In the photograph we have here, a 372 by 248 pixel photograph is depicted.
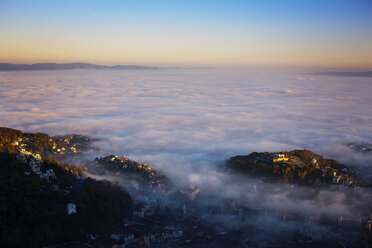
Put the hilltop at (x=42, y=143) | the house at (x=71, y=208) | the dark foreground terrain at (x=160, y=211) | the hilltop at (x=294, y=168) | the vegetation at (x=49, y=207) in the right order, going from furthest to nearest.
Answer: the hilltop at (x=42, y=143), the hilltop at (x=294, y=168), the house at (x=71, y=208), the dark foreground terrain at (x=160, y=211), the vegetation at (x=49, y=207)

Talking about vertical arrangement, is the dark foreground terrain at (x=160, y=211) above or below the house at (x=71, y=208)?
below

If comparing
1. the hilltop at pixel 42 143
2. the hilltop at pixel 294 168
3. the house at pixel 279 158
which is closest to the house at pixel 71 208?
the hilltop at pixel 42 143

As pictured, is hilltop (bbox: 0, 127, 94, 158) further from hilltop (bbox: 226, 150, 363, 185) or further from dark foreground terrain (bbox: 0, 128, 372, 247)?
hilltop (bbox: 226, 150, 363, 185)

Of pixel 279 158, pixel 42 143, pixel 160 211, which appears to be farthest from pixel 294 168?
pixel 42 143

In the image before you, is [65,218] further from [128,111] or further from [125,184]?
[128,111]

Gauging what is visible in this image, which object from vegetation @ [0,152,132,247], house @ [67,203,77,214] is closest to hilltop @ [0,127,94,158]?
vegetation @ [0,152,132,247]

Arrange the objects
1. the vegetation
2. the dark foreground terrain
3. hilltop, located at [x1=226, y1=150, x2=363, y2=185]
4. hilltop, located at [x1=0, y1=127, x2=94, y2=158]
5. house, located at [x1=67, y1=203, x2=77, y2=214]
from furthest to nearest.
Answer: hilltop, located at [x1=0, y1=127, x2=94, y2=158], hilltop, located at [x1=226, y1=150, x2=363, y2=185], house, located at [x1=67, y1=203, x2=77, y2=214], the dark foreground terrain, the vegetation

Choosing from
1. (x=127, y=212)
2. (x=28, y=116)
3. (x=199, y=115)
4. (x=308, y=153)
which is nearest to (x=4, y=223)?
(x=127, y=212)

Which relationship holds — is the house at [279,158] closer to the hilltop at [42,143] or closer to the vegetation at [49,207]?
the vegetation at [49,207]
